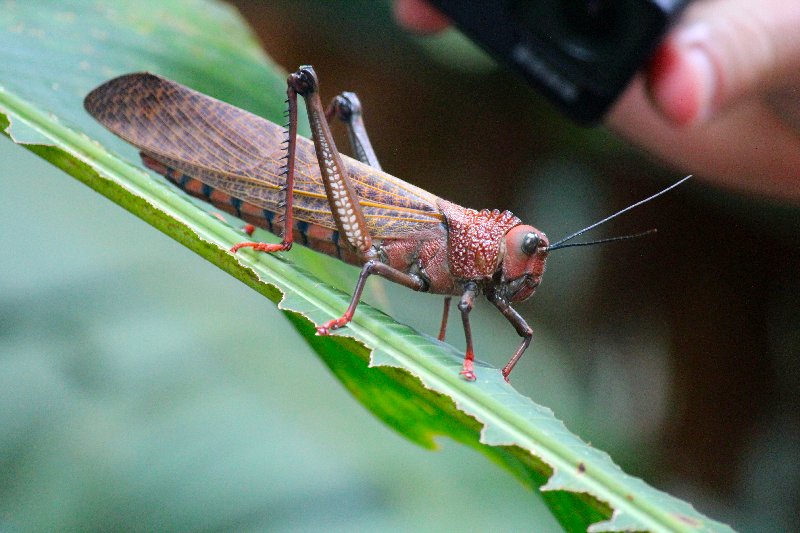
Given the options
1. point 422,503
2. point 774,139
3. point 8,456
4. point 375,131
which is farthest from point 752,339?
point 8,456

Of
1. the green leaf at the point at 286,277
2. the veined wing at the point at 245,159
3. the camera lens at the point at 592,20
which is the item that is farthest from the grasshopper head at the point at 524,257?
the camera lens at the point at 592,20

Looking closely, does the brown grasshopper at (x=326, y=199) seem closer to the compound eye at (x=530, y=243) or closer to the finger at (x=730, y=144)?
the compound eye at (x=530, y=243)

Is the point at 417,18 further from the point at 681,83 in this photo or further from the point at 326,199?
the point at 326,199

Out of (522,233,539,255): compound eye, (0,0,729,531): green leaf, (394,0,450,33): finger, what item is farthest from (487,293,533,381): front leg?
(394,0,450,33): finger

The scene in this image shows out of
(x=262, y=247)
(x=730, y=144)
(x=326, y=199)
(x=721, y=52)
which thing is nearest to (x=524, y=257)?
(x=326, y=199)

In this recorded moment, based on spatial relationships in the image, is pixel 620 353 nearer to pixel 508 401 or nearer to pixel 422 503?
pixel 422 503

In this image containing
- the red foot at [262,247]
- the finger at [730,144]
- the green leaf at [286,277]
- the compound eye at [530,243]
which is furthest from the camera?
the finger at [730,144]
